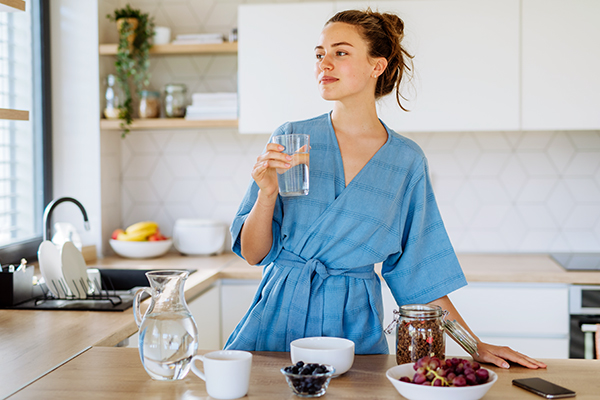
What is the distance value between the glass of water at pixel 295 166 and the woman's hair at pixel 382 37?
369mm

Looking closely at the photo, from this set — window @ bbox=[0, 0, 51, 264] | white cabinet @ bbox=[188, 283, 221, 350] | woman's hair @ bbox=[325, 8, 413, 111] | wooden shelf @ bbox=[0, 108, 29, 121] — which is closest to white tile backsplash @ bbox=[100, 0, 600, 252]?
window @ bbox=[0, 0, 51, 264]

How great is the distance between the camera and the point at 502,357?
1.28 m

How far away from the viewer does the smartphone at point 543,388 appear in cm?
106

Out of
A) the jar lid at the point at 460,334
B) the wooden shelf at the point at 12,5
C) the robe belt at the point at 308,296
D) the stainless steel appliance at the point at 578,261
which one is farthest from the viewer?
the stainless steel appliance at the point at 578,261

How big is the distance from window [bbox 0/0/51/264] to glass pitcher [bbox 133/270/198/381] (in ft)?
5.81

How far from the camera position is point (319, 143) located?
5.30 feet

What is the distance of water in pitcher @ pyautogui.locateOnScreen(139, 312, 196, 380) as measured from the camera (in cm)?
109

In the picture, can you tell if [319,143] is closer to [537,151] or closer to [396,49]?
[396,49]

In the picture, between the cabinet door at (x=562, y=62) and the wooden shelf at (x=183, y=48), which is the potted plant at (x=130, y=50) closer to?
the wooden shelf at (x=183, y=48)

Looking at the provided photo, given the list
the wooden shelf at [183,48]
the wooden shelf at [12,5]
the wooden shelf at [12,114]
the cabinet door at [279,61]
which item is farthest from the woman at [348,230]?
the wooden shelf at [183,48]

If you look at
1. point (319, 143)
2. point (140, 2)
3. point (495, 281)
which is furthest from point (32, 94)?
point (495, 281)

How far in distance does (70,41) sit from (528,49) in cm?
224

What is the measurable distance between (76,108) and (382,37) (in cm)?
197

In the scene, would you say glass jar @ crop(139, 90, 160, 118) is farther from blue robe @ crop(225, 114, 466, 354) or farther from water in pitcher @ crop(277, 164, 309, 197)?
water in pitcher @ crop(277, 164, 309, 197)
